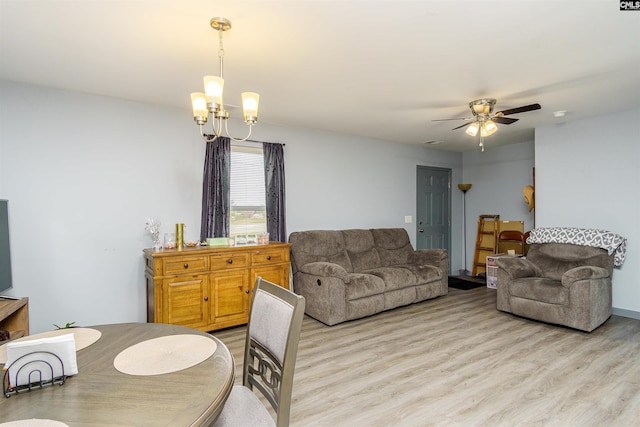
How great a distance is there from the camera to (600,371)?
8.89ft

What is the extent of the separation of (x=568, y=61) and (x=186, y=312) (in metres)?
4.08

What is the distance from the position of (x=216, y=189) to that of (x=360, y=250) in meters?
2.22

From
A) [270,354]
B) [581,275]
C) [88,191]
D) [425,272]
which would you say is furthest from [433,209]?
[270,354]

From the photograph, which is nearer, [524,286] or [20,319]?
[20,319]

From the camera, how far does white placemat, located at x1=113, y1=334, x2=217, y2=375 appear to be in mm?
1224

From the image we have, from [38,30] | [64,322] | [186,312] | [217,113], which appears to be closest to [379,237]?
[186,312]

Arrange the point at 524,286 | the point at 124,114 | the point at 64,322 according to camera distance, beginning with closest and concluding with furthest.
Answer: the point at 64,322 < the point at 124,114 < the point at 524,286

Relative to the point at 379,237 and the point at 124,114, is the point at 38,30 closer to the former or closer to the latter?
the point at 124,114

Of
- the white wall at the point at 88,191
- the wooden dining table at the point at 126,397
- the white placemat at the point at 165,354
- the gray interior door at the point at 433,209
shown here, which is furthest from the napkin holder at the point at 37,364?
the gray interior door at the point at 433,209

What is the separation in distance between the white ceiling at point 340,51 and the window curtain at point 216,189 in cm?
61

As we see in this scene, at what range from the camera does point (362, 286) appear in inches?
158

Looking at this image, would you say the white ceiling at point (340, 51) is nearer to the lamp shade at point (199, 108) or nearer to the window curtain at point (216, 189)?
the lamp shade at point (199, 108)

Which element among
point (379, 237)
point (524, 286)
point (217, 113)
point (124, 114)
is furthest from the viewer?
point (379, 237)

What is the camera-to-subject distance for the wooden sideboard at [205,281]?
3.30m
